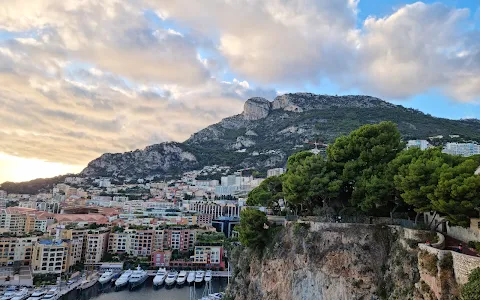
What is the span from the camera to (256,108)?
6388 inches

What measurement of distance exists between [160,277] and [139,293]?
14.4 feet

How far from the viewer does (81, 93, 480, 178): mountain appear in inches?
4587

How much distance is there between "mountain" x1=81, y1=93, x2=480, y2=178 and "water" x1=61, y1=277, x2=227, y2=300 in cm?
6996

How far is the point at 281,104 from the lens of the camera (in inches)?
6201

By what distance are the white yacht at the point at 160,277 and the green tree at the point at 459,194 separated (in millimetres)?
39013

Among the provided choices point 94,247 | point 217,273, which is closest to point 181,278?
point 217,273

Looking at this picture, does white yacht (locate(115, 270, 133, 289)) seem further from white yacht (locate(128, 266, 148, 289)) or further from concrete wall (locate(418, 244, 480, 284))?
concrete wall (locate(418, 244, 480, 284))

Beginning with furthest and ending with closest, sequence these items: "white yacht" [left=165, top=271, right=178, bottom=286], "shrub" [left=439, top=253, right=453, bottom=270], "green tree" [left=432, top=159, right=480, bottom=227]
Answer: "white yacht" [left=165, top=271, right=178, bottom=286]
"green tree" [left=432, top=159, right=480, bottom=227]
"shrub" [left=439, top=253, right=453, bottom=270]

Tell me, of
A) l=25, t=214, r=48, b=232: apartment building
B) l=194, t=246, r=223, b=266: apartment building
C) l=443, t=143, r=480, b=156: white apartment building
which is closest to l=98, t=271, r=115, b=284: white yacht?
l=194, t=246, r=223, b=266: apartment building

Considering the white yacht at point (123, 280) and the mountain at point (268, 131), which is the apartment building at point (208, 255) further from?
the mountain at point (268, 131)

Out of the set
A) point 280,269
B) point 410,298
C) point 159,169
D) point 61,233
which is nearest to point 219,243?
point 61,233

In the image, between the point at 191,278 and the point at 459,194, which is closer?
the point at 459,194

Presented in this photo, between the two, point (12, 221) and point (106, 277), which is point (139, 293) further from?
point (12, 221)

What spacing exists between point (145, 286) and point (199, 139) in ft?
404
